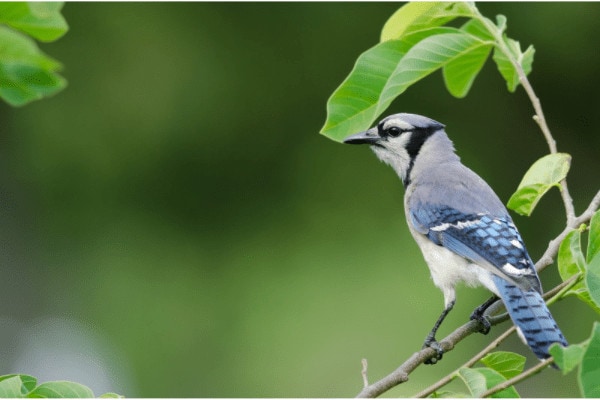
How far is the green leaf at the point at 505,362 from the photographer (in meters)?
1.05

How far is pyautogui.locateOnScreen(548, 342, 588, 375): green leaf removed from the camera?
75 cm

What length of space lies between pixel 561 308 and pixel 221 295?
1758 mm

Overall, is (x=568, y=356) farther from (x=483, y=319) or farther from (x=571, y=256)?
(x=483, y=319)

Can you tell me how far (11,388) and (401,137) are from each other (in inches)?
51.3

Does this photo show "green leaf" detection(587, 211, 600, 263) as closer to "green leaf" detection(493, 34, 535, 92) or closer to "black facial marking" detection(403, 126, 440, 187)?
"green leaf" detection(493, 34, 535, 92)

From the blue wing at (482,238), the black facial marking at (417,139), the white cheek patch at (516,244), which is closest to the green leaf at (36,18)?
the blue wing at (482,238)

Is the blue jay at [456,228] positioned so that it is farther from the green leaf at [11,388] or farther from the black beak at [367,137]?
the green leaf at [11,388]

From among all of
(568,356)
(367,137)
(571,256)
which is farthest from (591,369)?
(367,137)

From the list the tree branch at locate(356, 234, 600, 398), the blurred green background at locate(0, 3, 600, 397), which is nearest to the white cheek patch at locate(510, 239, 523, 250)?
the tree branch at locate(356, 234, 600, 398)

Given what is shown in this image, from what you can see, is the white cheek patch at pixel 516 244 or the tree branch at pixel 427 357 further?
the white cheek patch at pixel 516 244

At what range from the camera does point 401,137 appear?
78.4 inches

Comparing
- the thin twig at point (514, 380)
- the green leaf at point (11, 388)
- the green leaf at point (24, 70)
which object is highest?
the green leaf at point (24, 70)

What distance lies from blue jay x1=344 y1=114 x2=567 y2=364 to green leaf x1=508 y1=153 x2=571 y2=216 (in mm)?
169

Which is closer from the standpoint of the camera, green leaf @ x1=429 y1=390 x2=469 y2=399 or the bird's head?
green leaf @ x1=429 y1=390 x2=469 y2=399
